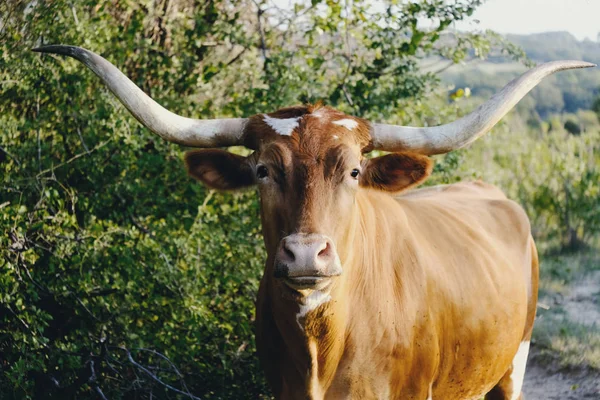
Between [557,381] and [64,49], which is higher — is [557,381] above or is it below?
below

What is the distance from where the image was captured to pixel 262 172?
11.8 ft

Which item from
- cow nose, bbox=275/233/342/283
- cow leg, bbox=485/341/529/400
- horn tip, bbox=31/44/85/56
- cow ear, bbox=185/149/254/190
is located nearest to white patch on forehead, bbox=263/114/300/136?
cow ear, bbox=185/149/254/190

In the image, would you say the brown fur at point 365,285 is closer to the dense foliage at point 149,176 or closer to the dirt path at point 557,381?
the dense foliage at point 149,176

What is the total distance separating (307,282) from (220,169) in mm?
1123

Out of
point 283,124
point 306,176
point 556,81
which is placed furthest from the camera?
point 556,81

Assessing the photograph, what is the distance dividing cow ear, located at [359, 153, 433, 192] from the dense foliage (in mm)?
1781

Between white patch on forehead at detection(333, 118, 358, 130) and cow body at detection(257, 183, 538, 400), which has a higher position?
white patch on forehead at detection(333, 118, 358, 130)

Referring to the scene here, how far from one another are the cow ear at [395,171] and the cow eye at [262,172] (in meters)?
0.57

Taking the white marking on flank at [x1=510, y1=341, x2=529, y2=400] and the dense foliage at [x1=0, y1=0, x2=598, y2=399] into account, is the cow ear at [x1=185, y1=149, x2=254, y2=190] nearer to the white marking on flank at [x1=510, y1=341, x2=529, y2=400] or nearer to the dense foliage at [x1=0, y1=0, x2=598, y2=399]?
the dense foliage at [x1=0, y1=0, x2=598, y2=399]

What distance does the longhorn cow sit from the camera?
3.41 metres

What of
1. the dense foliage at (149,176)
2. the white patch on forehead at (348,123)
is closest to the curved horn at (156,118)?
the white patch on forehead at (348,123)

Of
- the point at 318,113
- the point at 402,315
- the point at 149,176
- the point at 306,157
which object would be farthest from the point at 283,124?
the point at 149,176

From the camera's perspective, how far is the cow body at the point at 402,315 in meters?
3.73

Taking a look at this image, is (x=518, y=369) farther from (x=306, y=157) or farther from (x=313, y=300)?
(x=306, y=157)
